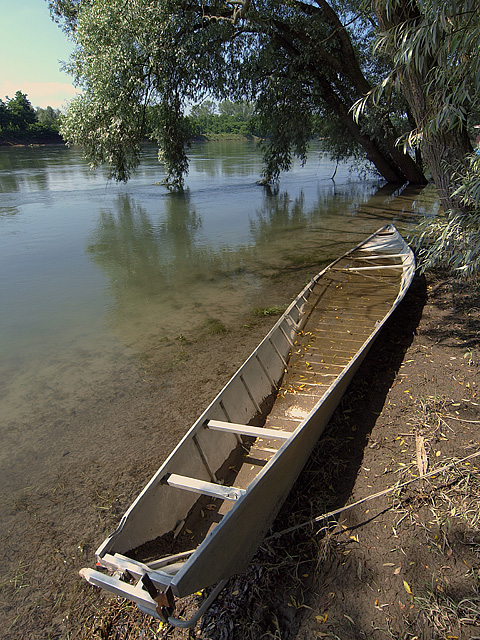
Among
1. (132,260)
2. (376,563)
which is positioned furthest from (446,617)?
(132,260)

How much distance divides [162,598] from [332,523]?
132 centimetres

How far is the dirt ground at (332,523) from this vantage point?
233 centimetres

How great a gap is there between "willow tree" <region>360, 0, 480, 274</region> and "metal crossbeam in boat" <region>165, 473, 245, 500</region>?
326cm

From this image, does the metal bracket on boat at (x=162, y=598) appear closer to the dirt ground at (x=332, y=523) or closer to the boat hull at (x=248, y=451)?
the boat hull at (x=248, y=451)

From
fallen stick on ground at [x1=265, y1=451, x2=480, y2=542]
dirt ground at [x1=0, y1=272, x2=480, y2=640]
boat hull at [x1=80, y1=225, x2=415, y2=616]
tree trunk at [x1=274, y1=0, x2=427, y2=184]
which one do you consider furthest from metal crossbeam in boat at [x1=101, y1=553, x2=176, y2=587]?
tree trunk at [x1=274, y1=0, x2=427, y2=184]

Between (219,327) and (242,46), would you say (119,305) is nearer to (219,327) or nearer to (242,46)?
(219,327)

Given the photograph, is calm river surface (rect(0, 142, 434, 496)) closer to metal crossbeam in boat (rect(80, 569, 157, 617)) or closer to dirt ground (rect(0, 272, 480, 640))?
dirt ground (rect(0, 272, 480, 640))

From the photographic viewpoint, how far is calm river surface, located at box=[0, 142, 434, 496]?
5.20m

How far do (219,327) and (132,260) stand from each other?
4.56 m

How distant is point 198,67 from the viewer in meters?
12.3

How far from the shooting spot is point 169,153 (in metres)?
15.8

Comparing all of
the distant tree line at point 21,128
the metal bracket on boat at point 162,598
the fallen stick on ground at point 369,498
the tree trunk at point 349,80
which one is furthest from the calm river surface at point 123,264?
the distant tree line at point 21,128

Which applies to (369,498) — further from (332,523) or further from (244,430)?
Answer: (244,430)

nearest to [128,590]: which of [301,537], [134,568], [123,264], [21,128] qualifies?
[134,568]
